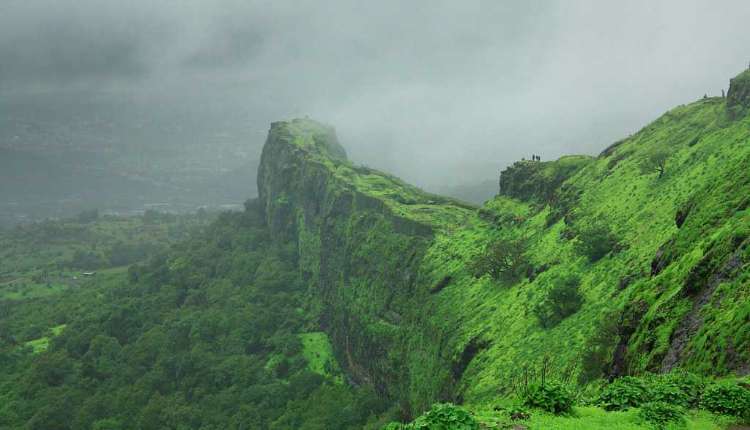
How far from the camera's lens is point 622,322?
3306 centimetres

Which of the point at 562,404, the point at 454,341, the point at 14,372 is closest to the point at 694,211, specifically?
the point at 562,404

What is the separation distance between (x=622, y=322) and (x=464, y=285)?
4495 cm

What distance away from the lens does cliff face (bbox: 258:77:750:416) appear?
2692 cm

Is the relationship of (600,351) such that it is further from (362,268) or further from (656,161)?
(362,268)

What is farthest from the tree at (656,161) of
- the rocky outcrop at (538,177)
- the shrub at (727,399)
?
the shrub at (727,399)

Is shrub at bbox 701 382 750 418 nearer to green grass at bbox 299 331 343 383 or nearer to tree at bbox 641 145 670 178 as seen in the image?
tree at bbox 641 145 670 178

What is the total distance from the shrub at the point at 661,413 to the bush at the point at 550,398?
8.77 ft

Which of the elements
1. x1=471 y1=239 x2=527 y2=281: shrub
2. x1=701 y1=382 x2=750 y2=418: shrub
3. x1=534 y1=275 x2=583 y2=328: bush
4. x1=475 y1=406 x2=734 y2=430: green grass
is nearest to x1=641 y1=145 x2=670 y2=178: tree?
x1=471 y1=239 x2=527 y2=281: shrub

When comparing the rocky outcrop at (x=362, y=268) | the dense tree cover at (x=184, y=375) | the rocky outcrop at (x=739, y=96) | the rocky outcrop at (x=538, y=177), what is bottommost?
the dense tree cover at (x=184, y=375)

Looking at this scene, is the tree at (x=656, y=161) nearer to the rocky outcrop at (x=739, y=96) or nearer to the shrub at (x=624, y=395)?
the rocky outcrop at (x=739, y=96)

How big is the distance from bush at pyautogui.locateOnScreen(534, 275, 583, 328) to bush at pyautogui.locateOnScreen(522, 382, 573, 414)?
3126 cm

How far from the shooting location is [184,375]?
505 feet

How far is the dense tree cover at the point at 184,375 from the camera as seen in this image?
122 metres

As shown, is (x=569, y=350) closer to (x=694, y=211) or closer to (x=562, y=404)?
(x=694, y=211)
